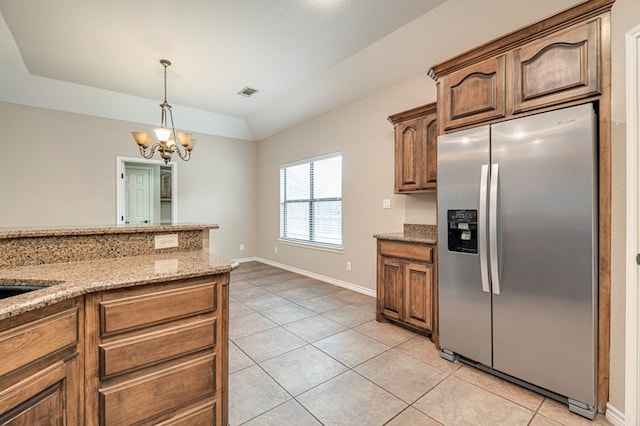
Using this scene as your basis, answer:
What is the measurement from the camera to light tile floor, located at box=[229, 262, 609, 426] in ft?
5.56

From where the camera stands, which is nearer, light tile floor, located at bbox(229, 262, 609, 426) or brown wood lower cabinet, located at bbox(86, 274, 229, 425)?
brown wood lower cabinet, located at bbox(86, 274, 229, 425)

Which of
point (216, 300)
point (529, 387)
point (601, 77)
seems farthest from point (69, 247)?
point (601, 77)

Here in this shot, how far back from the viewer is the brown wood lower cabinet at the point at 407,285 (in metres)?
2.64

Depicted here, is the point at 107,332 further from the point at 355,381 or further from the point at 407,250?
the point at 407,250

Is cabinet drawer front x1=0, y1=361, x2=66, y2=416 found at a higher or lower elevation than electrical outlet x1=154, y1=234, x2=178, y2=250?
lower

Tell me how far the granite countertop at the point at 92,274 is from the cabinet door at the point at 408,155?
228 centimetres

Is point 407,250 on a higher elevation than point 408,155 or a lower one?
lower

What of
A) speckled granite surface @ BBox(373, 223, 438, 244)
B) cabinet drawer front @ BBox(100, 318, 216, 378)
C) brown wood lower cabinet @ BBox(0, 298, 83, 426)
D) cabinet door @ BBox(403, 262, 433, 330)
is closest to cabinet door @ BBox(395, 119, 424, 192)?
speckled granite surface @ BBox(373, 223, 438, 244)

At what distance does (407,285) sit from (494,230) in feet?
3.62

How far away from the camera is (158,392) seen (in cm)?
128

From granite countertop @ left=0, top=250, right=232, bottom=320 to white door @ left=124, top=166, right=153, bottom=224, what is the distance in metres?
5.08

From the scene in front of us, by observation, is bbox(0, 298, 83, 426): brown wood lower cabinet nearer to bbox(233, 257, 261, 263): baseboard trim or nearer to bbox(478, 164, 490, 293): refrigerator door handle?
bbox(478, 164, 490, 293): refrigerator door handle

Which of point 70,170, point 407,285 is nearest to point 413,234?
point 407,285

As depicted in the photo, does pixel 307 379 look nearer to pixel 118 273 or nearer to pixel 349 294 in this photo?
pixel 118 273
